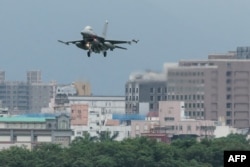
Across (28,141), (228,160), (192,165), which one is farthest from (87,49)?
(28,141)

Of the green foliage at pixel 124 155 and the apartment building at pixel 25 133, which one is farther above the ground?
the apartment building at pixel 25 133

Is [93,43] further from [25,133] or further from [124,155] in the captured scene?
[25,133]

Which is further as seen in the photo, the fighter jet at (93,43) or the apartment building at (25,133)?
the apartment building at (25,133)

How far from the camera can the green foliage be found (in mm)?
128000

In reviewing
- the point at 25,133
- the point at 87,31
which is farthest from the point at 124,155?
the point at 87,31

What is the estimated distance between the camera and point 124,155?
5197 inches

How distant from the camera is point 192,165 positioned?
420 ft

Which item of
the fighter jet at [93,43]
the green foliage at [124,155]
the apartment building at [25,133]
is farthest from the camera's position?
the apartment building at [25,133]

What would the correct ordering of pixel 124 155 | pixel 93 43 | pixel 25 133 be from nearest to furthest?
pixel 93 43
pixel 124 155
pixel 25 133

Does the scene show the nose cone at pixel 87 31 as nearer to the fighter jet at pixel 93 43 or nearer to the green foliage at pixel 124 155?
the fighter jet at pixel 93 43

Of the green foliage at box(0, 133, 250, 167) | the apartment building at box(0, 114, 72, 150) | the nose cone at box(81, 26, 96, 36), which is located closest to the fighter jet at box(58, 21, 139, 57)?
the nose cone at box(81, 26, 96, 36)

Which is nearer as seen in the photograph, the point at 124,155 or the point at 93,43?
the point at 93,43

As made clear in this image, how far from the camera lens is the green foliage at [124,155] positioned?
128 metres

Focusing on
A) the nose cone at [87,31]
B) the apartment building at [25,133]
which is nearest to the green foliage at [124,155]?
the apartment building at [25,133]
